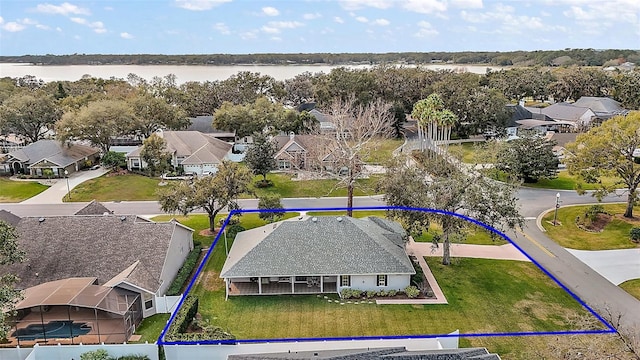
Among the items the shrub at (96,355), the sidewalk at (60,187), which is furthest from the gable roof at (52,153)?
the shrub at (96,355)

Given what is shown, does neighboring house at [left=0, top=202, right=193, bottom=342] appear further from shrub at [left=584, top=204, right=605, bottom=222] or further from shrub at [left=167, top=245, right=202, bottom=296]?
shrub at [left=584, top=204, right=605, bottom=222]

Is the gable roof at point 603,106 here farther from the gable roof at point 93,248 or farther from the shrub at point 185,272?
the gable roof at point 93,248

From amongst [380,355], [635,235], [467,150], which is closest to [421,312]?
[380,355]

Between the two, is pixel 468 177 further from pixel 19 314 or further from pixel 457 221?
pixel 19 314

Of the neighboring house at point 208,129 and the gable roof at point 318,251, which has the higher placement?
the neighboring house at point 208,129

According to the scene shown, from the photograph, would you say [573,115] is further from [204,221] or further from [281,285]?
[281,285]

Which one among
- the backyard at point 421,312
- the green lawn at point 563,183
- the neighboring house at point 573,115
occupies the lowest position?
the backyard at point 421,312

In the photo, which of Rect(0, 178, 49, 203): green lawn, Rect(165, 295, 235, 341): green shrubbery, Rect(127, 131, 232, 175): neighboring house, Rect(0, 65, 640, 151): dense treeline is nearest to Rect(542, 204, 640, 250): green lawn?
Rect(165, 295, 235, 341): green shrubbery
